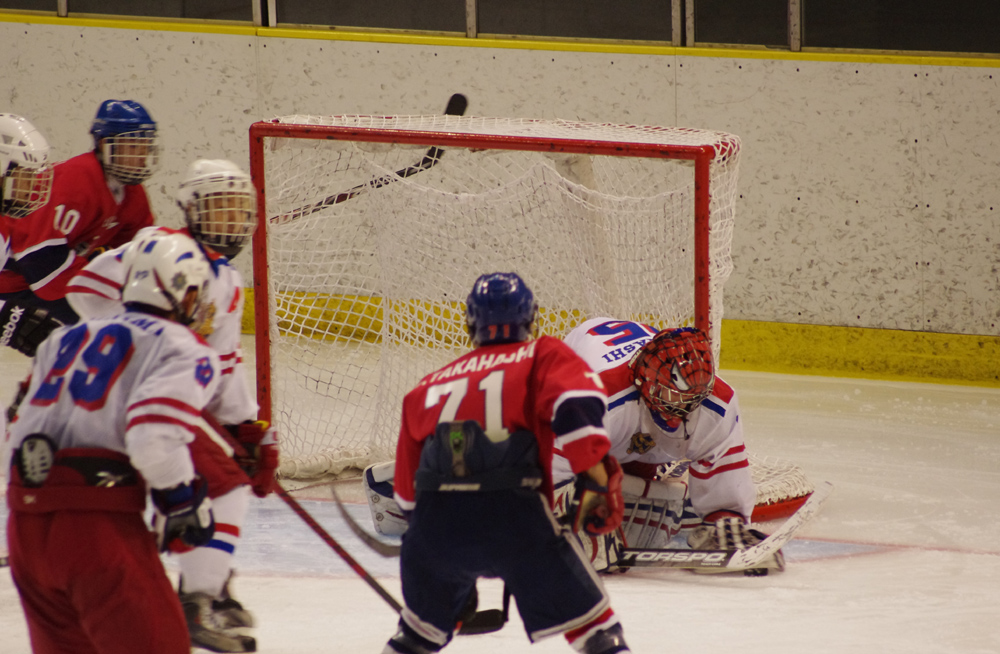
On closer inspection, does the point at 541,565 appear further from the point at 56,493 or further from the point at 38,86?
the point at 38,86

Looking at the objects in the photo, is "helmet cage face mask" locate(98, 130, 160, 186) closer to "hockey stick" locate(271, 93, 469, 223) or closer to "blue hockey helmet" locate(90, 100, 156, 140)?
"blue hockey helmet" locate(90, 100, 156, 140)

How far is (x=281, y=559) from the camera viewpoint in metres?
3.23

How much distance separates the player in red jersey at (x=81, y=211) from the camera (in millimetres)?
3381

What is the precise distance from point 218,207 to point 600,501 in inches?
44.6

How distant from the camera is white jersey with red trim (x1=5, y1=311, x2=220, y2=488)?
1.79m

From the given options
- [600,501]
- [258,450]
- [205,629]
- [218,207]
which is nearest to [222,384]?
[258,450]

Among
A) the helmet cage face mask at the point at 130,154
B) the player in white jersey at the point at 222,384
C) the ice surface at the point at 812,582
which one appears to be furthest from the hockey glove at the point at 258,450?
the helmet cage face mask at the point at 130,154

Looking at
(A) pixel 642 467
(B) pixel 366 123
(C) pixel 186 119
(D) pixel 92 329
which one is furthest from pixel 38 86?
(D) pixel 92 329

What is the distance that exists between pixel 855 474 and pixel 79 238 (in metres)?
2.68

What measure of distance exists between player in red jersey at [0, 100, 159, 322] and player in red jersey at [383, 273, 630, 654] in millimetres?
1674

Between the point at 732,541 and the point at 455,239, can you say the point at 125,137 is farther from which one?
the point at 732,541

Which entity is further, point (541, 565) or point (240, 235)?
point (240, 235)

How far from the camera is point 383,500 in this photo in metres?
3.37

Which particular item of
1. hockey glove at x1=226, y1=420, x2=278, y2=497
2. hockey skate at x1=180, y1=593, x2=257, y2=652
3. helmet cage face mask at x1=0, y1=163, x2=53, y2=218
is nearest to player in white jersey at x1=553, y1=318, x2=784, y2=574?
hockey glove at x1=226, y1=420, x2=278, y2=497
